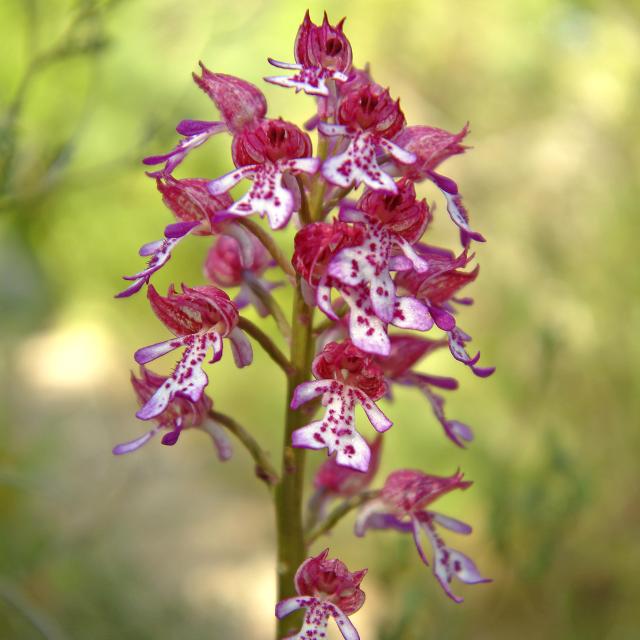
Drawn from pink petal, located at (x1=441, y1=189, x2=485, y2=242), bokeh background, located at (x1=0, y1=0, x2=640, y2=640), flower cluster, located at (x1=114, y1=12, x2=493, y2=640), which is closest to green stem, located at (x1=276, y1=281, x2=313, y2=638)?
flower cluster, located at (x1=114, y1=12, x2=493, y2=640)

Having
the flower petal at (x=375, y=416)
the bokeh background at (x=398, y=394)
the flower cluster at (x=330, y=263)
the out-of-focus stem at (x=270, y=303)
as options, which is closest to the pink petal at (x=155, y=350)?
the flower cluster at (x=330, y=263)

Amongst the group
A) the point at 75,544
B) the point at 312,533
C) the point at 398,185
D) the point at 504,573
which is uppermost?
the point at 398,185

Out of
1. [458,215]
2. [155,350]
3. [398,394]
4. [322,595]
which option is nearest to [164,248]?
[155,350]

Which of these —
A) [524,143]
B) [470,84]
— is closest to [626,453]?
[524,143]

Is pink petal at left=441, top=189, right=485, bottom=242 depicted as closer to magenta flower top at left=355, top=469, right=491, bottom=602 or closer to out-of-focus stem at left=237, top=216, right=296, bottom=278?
out-of-focus stem at left=237, top=216, right=296, bottom=278

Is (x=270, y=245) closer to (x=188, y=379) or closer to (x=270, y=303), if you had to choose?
(x=270, y=303)

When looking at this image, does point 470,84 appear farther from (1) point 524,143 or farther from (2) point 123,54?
(2) point 123,54
